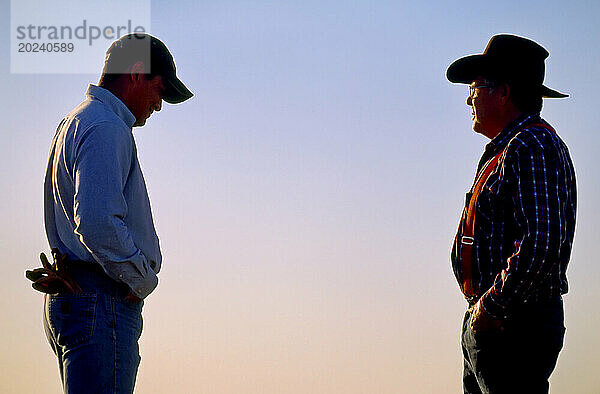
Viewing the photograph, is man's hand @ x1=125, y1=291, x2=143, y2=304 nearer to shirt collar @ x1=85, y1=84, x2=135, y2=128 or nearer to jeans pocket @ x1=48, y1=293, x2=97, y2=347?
jeans pocket @ x1=48, y1=293, x2=97, y2=347

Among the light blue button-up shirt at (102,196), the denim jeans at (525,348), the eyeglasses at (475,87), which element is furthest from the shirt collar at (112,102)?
the denim jeans at (525,348)

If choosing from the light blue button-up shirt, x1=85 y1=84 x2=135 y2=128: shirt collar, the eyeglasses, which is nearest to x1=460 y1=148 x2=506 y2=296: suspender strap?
the eyeglasses

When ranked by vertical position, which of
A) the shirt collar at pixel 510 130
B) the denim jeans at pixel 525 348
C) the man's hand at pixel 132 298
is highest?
the shirt collar at pixel 510 130

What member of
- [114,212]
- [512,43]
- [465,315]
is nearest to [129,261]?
[114,212]

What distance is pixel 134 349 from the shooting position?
3963 millimetres

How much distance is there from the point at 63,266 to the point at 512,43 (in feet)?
8.77

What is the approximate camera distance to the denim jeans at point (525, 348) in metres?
3.91

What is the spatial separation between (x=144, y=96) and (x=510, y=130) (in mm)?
1942

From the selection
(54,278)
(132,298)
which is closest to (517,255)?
(132,298)

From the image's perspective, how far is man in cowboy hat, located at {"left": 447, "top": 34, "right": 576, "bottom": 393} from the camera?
3889 millimetres

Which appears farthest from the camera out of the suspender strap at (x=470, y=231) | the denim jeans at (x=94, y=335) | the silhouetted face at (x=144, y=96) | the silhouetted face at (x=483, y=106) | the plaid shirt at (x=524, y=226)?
the silhouetted face at (x=483, y=106)

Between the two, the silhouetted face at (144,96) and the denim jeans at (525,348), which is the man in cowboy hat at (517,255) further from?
the silhouetted face at (144,96)

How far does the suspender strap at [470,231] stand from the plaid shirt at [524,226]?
0.02 meters

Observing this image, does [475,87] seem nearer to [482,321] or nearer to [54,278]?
[482,321]
